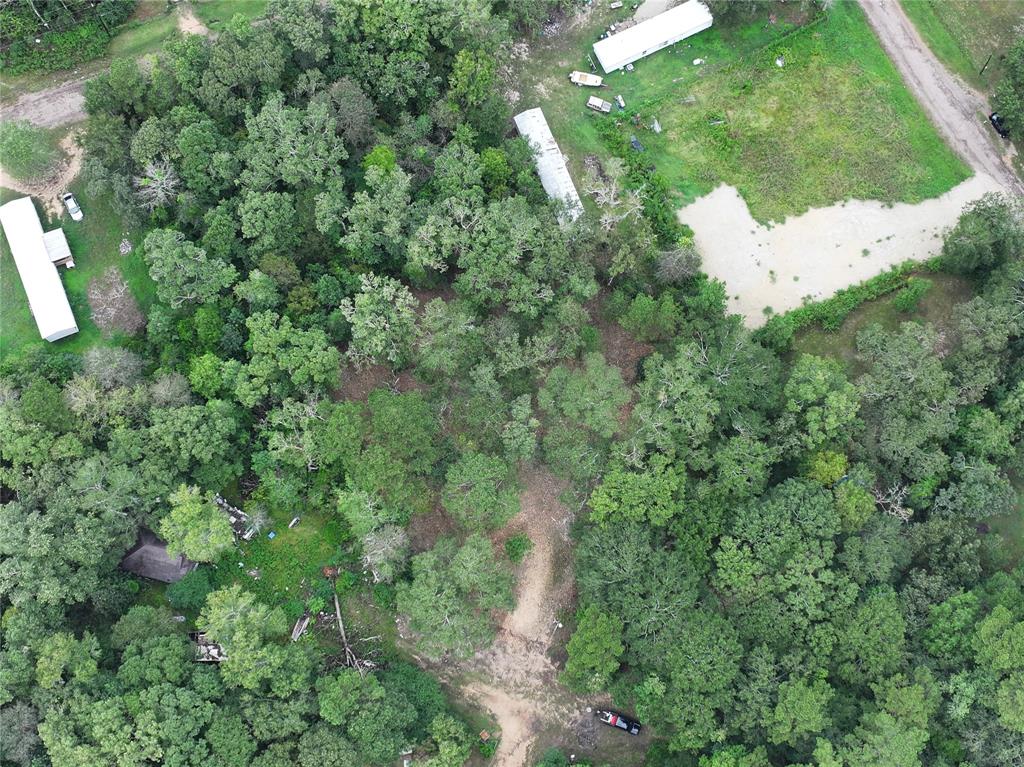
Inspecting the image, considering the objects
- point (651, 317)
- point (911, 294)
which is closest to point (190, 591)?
point (651, 317)

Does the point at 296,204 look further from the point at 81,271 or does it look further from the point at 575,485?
the point at 575,485

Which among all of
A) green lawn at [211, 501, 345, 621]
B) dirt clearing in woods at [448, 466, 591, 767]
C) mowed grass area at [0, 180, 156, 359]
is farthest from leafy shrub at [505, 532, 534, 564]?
mowed grass area at [0, 180, 156, 359]

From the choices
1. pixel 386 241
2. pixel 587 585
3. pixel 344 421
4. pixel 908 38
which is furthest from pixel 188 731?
pixel 908 38

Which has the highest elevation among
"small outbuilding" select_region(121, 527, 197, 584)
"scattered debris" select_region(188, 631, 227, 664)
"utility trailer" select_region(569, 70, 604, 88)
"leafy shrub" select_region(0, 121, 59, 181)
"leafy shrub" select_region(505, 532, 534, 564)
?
"leafy shrub" select_region(0, 121, 59, 181)

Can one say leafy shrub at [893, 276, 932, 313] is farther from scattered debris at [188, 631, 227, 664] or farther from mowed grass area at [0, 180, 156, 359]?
mowed grass area at [0, 180, 156, 359]

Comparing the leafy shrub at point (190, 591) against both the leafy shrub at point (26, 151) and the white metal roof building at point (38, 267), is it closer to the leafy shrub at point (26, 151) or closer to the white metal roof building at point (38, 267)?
the white metal roof building at point (38, 267)

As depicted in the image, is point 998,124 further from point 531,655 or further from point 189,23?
point 189,23
